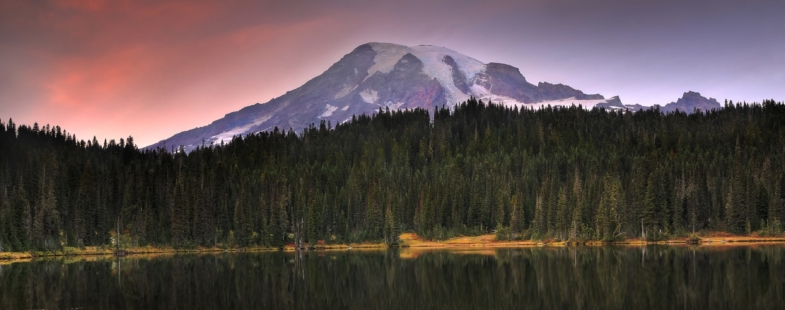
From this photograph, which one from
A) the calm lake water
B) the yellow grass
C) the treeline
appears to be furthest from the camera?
the treeline

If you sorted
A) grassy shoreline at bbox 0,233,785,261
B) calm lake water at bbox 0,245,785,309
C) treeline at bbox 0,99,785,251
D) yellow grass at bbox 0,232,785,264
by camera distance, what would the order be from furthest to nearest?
treeline at bbox 0,99,785,251, grassy shoreline at bbox 0,233,785,261, yellow grass at bbox 0,232,785,264, calm lake water at bbox 0,245,785,309

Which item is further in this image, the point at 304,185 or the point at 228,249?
the point at 304,185

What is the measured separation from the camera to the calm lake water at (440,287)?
47.3 meters

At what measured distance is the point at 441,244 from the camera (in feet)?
509

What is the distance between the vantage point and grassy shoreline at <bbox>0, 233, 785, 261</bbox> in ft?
438

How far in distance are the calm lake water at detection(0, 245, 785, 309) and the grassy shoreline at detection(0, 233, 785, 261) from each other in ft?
185

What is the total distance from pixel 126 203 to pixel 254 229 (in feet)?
115

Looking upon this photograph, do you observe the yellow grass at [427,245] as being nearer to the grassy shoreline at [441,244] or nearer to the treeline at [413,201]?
the grassy shoreline at [441,244]

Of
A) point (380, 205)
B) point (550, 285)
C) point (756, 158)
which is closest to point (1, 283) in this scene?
point (550, 285)

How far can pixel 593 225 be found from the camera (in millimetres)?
142625

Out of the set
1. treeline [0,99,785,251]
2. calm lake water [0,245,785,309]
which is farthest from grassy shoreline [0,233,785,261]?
calm lake water [0,245,785,309]

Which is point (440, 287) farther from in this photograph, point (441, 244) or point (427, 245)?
point (441, 244)

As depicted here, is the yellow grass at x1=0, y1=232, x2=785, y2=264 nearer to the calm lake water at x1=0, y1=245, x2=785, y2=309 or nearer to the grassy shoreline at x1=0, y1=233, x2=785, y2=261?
the grassy shoreline at x1=0, y1=233, x2=785, y2=261

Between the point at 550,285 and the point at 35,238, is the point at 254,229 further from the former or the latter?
the point at 550,285
